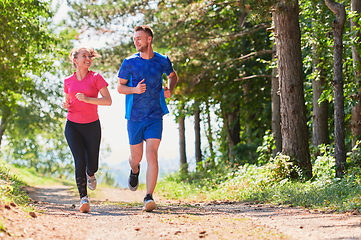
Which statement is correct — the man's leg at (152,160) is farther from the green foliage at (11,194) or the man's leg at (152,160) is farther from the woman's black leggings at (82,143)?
the green foliage at (11,194)

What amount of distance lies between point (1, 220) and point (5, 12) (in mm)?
9861

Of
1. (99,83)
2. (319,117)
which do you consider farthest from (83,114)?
(319,117)

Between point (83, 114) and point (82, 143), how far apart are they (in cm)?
41

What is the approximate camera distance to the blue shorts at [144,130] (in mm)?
6789

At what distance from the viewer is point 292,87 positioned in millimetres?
10625

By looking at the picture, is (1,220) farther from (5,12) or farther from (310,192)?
(5,12)

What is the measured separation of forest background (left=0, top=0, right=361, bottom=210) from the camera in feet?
34.5

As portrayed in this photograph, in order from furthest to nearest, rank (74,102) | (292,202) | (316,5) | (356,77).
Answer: (316,5) → (356,77) → (292,202) → (74,102)

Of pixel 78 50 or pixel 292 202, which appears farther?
pixel 292 202

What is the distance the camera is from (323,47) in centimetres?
1327

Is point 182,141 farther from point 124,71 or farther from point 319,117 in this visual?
point 124,71

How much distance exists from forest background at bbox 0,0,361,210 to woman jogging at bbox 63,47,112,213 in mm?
3615

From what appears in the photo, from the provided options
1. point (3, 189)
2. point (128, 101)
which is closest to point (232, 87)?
point (128, 101)

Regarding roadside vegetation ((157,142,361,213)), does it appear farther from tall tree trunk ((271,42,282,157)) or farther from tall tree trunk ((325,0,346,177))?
tall tree trunk ((271,42,282,157))
